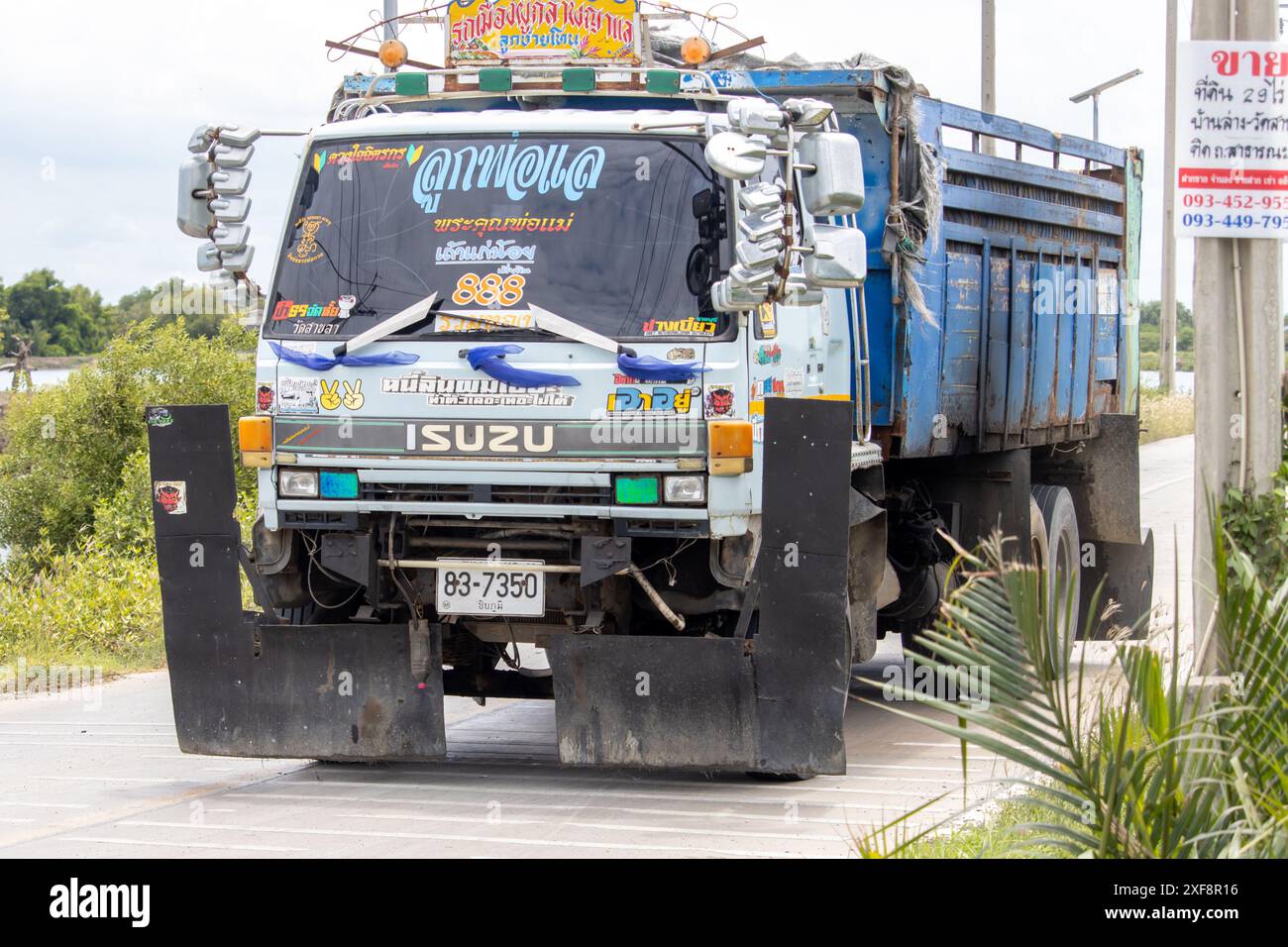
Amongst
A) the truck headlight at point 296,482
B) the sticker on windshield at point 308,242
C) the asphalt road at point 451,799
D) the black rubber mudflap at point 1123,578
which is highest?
the sticker on windshield at point 308,242

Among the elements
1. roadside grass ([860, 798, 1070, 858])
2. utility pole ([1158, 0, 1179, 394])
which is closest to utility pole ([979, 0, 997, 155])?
utility pole ([1158, 0, 1179, 394])

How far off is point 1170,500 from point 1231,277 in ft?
60.1

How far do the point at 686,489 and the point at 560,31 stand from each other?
247 centimetres

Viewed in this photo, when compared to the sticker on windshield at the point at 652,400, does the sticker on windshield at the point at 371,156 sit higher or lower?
higher

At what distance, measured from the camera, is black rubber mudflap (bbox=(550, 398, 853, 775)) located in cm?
736

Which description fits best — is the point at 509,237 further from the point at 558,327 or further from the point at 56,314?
the point at 56,314

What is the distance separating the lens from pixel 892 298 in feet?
30.3

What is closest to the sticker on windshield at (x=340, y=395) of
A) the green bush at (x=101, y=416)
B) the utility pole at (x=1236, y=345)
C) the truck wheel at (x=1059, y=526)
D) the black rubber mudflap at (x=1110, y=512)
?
the utility pole at (x=1236, y=345)

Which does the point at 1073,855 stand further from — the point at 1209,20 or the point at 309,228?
the point at 309,228

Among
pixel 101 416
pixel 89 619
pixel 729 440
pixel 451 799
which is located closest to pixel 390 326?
pixel 729 440

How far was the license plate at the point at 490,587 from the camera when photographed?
24.6 ft

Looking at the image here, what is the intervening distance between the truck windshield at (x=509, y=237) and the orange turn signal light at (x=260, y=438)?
0.40 meters

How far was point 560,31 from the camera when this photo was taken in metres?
8.27

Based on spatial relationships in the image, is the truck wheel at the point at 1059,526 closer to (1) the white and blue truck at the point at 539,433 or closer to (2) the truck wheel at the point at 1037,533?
(2) the truck wheel at the point at 1037,533
